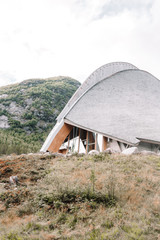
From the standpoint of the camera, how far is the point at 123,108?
14016 millimetres

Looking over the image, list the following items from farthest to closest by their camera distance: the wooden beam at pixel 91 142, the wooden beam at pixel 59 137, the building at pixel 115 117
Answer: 1. the wooden beam at pixel 59 137
2. the wooden beam at pixel 91 142
3. the building at pixel 115 117

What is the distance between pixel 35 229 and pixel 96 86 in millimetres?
14897

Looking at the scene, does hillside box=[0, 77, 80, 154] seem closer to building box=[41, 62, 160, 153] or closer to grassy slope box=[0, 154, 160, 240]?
building box=[41, 62, 160, 153]

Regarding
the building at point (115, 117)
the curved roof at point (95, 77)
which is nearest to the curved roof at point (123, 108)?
the building at point (115, 117)

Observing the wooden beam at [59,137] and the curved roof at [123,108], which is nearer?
the curved roof at [123,108]

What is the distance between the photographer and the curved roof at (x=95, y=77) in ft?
63.3

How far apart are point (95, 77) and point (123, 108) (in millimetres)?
7375

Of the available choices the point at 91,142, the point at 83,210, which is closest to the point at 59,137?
the point at 91,142

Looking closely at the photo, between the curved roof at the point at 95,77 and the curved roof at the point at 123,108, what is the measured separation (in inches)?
105

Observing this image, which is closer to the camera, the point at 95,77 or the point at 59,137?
the point at 59,137

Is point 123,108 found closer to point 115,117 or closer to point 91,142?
point 115,117

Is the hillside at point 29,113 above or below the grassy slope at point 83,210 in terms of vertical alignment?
above

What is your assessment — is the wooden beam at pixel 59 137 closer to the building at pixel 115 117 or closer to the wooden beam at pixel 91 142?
the building at pixel 115 117

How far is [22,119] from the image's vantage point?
58219 millimetres
